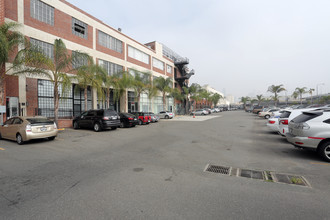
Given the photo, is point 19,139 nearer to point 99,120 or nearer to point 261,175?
point 99,120

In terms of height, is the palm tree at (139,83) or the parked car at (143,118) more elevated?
the palm tree at (139,83)

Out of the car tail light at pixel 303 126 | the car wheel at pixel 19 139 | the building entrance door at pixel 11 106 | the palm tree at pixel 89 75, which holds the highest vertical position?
the palm tree at pixel 89 75

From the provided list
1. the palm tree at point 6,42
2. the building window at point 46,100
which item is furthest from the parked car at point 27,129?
the building window at point 46,100

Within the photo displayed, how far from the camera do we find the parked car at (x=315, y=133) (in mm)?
5281

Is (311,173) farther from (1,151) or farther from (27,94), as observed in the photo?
(27,94)

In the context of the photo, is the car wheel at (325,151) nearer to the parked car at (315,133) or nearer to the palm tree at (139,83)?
the parked car at (315,133)

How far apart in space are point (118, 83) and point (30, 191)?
1789 centimetres

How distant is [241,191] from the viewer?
11.5 ft

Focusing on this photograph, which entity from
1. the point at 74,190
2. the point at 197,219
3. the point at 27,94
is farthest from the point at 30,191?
the point at 27,94

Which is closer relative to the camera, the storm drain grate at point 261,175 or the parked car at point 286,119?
the storm drain grate at point 261,175

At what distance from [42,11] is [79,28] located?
4.00 m

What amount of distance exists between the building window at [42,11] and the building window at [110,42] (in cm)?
643

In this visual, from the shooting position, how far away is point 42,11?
16562mm

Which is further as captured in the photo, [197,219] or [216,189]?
[216,189]
